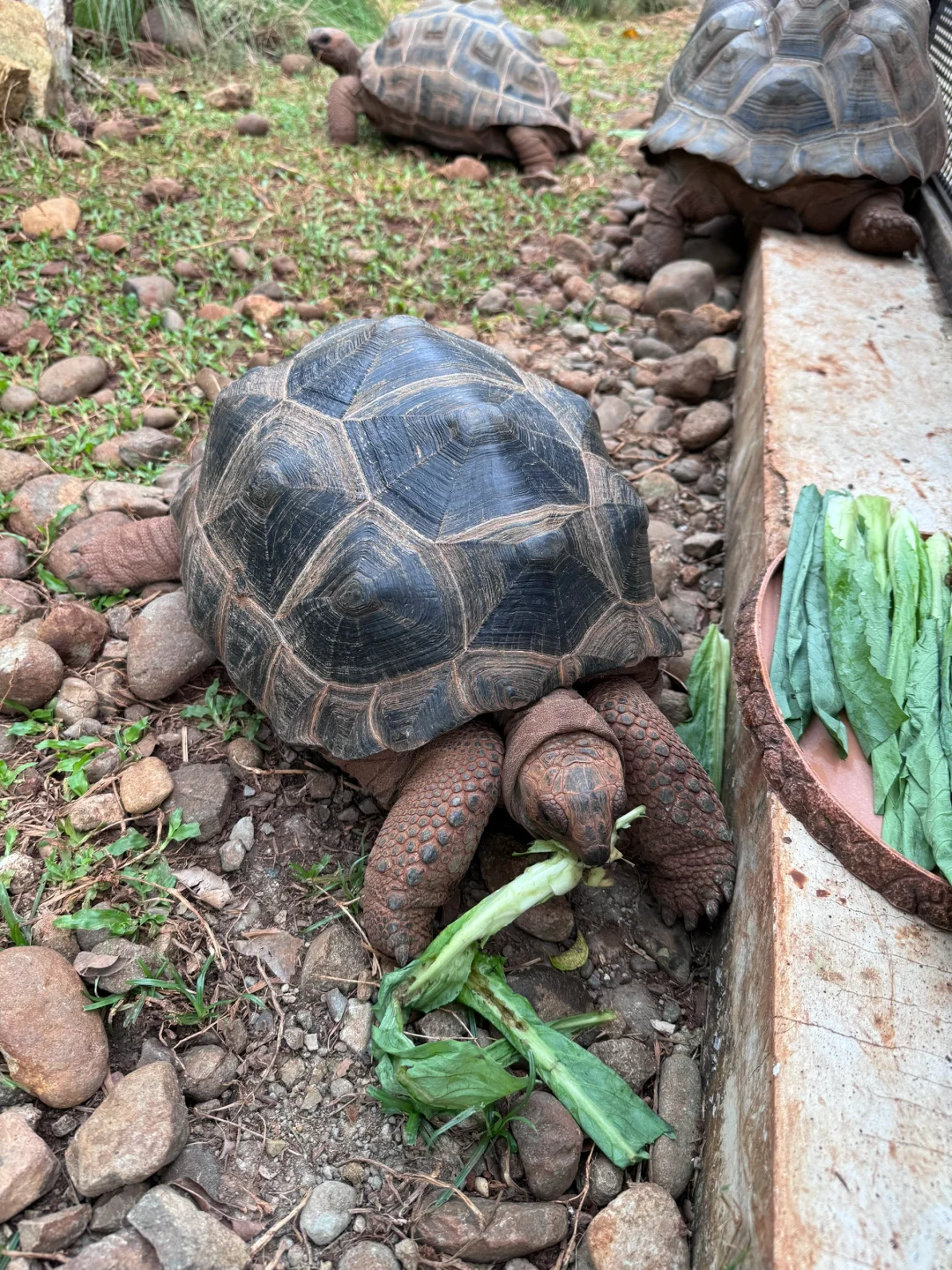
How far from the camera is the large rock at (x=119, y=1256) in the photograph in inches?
56.4

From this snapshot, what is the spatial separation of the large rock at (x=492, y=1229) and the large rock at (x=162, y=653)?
5.01 feet

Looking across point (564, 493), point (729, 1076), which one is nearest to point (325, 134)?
point (564, 493)

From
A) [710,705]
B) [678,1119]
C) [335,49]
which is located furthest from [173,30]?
[678,1119]

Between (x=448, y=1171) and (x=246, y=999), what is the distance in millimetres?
562

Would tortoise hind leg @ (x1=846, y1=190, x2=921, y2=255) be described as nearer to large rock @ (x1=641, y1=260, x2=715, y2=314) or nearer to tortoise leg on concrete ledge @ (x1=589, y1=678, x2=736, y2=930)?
large rock @ (x1=641, y1=260, x2=715, y2=314)

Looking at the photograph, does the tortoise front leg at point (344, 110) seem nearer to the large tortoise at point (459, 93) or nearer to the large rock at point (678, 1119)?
the large tortoise at point (459, 93)

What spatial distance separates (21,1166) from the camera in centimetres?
152

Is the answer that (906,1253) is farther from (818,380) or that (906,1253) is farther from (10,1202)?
(818,380)

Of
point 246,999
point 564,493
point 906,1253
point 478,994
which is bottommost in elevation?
point 246,999

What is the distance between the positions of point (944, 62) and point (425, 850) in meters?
5.32

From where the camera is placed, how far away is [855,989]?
5.31ft

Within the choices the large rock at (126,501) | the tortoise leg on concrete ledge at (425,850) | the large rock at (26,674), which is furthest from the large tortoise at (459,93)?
the tortoise leg on concrete ledge at (425,850)

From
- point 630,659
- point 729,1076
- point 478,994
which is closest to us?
point 729,1076

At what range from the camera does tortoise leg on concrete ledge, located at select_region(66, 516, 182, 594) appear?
108 inches
